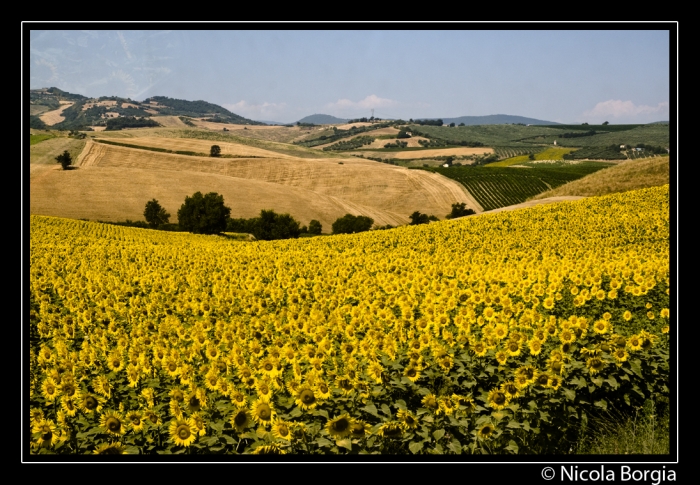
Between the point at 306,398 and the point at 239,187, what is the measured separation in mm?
94981

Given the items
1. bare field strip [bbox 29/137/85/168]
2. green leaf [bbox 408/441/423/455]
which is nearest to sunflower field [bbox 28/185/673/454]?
green leaf [bbox 408/441/423/455]

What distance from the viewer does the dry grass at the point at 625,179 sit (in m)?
39.6

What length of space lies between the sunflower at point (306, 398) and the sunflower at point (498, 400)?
1.77m

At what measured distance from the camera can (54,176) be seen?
265 ft

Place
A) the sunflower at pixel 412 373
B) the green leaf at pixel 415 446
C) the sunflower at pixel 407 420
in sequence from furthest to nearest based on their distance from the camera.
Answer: the sunflower at pixel 412 373, the sunflower at pixel 407 420, the green leaf at pixel 415 446

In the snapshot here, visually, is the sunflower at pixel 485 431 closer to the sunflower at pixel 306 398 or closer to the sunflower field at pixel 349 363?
the sunflower field at pixel 349 363

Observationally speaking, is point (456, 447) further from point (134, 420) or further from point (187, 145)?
point (187, 145)

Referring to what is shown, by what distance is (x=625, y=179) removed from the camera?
4234 centimetres

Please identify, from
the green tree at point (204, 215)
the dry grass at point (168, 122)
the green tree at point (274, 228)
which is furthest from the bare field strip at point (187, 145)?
the green tree at point (274, 228)

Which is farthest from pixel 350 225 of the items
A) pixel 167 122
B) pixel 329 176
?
pixel 167 122

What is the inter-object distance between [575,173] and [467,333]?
13441 cm

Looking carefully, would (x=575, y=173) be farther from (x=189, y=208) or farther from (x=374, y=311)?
(x=374, y=311)
